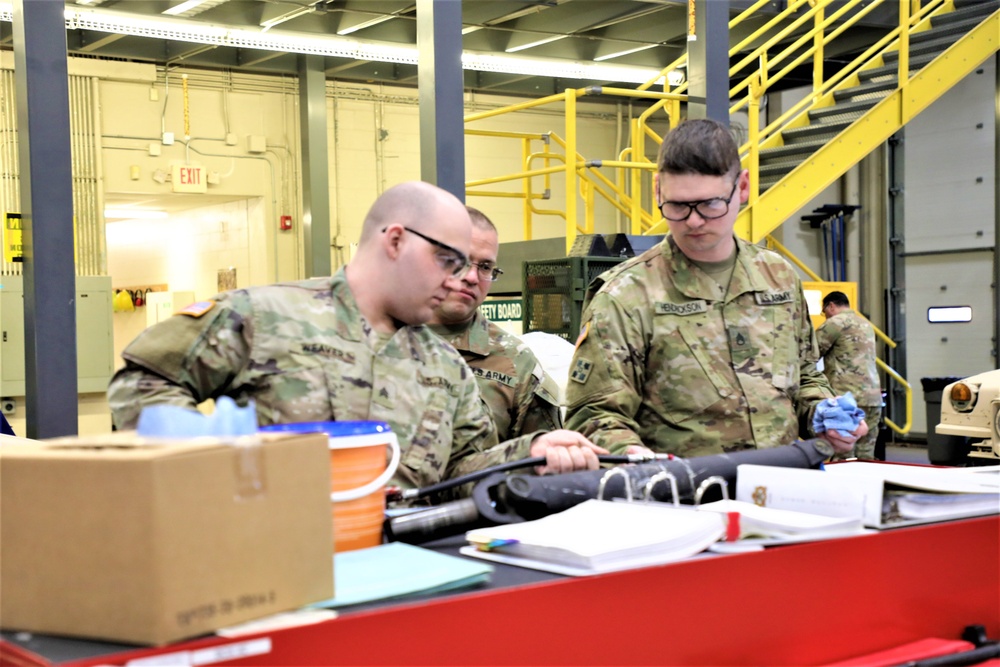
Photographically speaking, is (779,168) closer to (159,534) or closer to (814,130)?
(814,130)

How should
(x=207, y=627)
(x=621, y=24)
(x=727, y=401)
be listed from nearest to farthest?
(x=207, y=627)
(x=727, y=401)
(x=621, y=24)

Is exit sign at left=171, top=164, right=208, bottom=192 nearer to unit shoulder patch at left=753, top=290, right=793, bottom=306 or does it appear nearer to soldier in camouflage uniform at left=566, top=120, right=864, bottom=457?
soldier in camouflage uniform at left=566, top=120, right=864, bottom=457

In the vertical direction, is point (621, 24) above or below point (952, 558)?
above

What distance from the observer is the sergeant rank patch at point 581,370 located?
287cm

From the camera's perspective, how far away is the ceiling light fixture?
9672 mm

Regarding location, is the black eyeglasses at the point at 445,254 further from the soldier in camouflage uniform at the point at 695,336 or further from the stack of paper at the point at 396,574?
the stack of paper at the point at 396,574

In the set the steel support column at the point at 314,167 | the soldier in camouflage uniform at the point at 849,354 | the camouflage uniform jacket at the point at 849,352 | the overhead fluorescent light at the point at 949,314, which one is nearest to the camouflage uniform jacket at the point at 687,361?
the soldier in camouflage uniform at the point at 849,354

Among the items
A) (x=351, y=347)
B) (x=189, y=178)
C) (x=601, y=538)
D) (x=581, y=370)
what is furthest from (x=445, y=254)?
(x=189, y=178)

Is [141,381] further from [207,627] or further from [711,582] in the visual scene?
[711,582]

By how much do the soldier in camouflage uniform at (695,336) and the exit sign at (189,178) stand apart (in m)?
9.88

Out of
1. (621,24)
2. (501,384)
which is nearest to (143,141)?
(621,24)

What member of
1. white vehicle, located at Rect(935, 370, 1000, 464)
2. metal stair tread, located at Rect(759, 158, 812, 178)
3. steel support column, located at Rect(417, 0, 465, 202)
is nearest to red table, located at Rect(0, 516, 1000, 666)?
steel support column, located at Rect(417, 0, 465, 202)

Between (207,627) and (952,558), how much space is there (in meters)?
1.32

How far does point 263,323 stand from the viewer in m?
2.32
